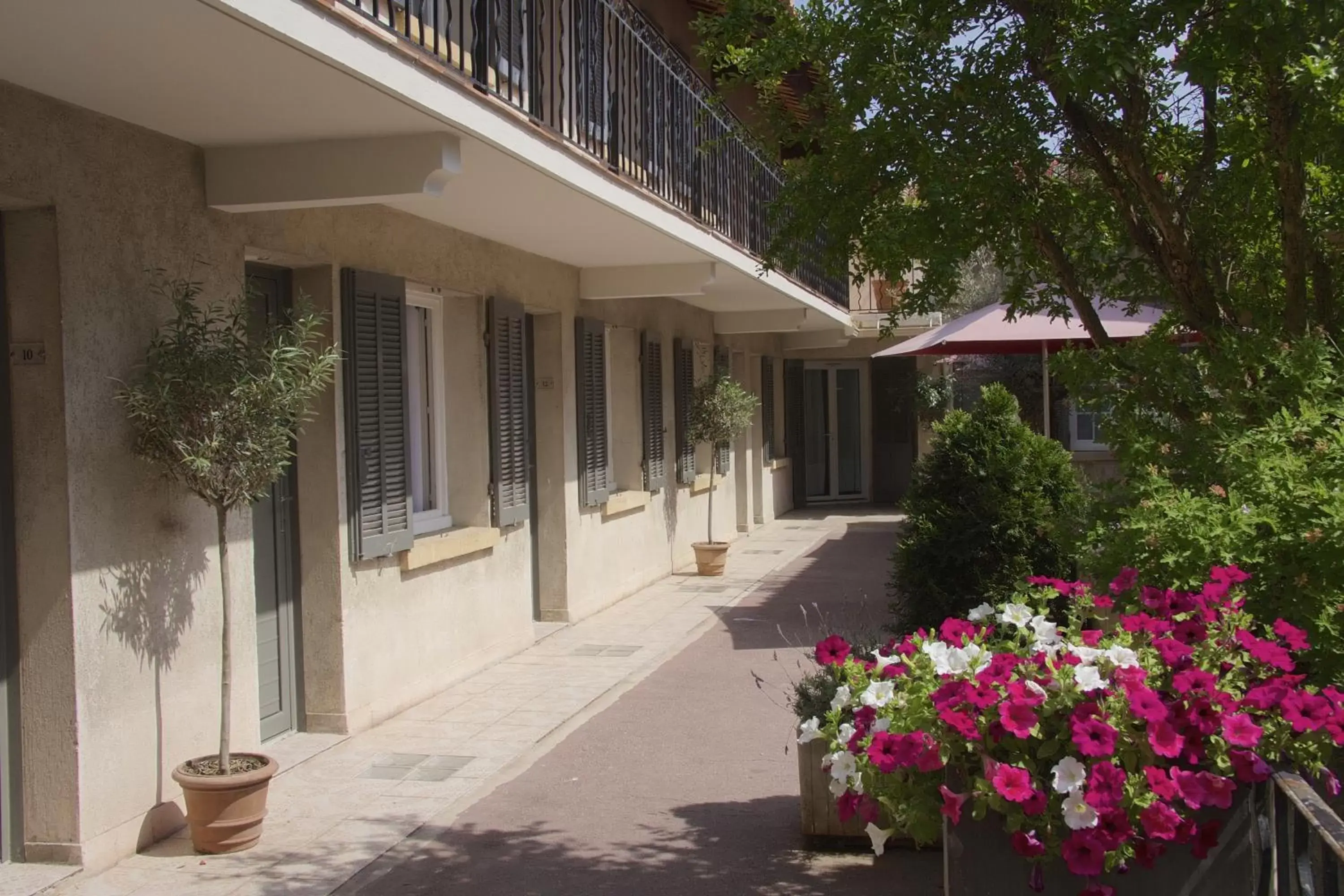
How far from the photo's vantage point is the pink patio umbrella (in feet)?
36.6

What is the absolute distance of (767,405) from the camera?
19938mm

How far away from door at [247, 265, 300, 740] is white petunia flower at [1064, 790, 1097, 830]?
4.63 meters

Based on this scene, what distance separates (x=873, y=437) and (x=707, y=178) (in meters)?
12.8

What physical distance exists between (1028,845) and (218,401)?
3.40m

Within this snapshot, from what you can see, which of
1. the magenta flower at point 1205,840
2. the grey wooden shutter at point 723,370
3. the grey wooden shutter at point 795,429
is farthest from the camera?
the grey wooden shutter at point 795,429

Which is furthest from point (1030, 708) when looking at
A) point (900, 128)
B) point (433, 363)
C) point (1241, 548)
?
point (433, 363)

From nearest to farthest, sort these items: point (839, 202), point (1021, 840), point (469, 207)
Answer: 1. point (1021, 840)
2. point (839, 202)
3. point (469, 207)

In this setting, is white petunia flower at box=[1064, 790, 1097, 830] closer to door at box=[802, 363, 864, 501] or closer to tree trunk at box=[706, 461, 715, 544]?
Result: tree trunk at box=[706, 461, 715, 544]

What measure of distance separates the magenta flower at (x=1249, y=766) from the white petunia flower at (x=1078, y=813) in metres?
0.33

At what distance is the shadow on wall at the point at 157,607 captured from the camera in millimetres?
5074

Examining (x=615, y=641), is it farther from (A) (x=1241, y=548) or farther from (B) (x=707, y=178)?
(A) (x=1241, y=548)

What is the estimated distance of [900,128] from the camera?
15.7 feet

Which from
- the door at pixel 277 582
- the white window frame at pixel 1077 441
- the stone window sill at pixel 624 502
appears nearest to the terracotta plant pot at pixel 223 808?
the door at pixel 277 582

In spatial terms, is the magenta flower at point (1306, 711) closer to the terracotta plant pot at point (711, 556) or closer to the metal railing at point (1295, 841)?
the metal railing at point (1295, 841)
